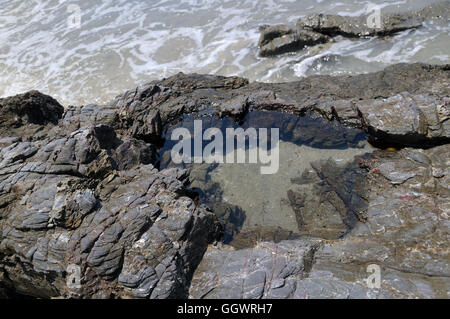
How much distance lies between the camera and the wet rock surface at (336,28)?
36.4ft

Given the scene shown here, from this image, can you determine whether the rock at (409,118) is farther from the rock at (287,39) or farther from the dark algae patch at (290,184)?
the rock at (287,39)

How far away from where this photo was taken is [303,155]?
22.3ft

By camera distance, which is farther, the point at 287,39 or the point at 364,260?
the point at 287,39

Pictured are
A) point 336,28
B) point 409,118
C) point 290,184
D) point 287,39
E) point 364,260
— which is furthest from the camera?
point 336,28

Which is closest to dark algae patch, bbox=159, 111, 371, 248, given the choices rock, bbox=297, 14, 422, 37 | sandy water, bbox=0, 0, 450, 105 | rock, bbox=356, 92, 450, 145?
rock, bbox=356, 92, 450, 145

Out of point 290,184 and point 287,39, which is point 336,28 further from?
point 290,184

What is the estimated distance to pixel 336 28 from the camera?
38.0 ft

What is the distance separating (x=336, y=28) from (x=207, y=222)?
981 cm

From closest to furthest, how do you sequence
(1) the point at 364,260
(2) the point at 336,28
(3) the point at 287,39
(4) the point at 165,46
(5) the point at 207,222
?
(1) the point at 364,260, (5) the point at 207,222, (3) the point at 287,39, (2) the point at 336,28, (4) the point at 165,46

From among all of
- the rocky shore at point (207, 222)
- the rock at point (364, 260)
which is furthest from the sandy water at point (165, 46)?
the rock at point (364, 260)

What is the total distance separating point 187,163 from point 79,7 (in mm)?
17176

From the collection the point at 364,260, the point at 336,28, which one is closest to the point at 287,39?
the point at 336,28
